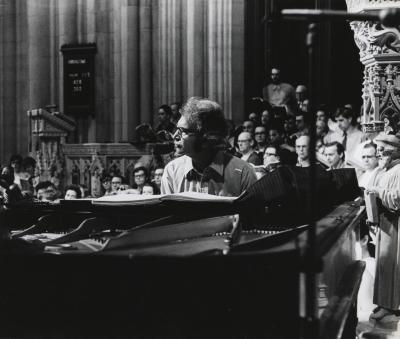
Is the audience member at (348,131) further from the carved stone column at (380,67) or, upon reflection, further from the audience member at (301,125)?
the carved stone column at (380,67)

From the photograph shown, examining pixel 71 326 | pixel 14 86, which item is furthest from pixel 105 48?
pixel 71 326

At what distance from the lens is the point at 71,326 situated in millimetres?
2807

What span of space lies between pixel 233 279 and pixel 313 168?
1.49 feet

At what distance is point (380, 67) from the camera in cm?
780

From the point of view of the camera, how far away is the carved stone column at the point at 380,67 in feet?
25.2

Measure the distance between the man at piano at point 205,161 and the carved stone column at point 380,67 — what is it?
3.35 metres

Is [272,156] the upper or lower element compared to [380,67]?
lower

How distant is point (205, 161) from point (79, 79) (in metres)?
10.1

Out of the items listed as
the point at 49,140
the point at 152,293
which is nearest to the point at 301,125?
the point at 49,140

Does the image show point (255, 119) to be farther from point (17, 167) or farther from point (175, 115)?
point (17, 167)

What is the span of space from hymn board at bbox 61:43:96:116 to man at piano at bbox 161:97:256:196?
9.60 metres

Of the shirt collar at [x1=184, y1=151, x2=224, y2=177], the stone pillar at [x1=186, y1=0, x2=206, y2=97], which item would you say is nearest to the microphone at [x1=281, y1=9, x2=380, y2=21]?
the shirt collar at [x1=184, y1=151, x2=224, y2=177]

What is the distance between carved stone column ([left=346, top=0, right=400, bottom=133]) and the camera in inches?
302

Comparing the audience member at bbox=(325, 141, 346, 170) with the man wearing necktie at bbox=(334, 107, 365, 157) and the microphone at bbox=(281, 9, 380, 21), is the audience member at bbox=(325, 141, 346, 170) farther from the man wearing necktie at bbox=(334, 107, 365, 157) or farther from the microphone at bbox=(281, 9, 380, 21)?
the microphone at bbox=(281, 9, 380, 21)
